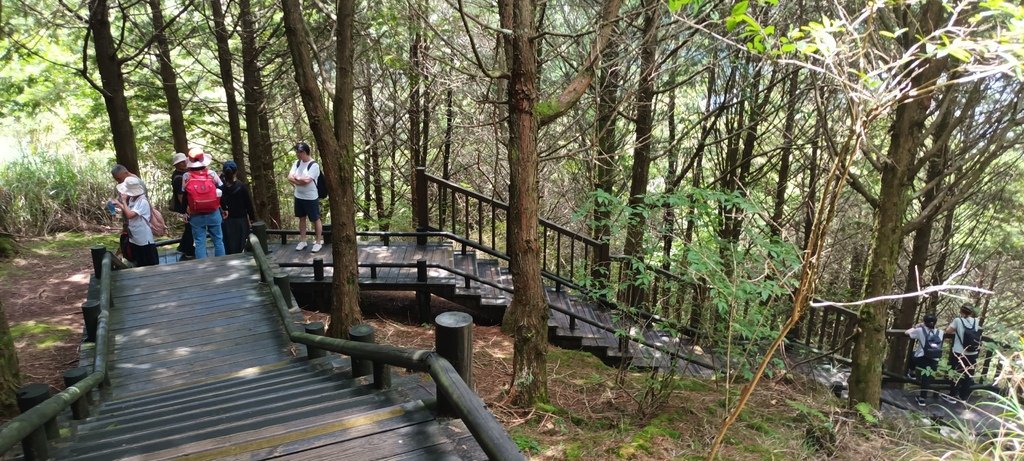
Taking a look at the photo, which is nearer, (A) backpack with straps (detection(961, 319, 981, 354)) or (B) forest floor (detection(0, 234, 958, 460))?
(B) forest floor (detection(0, 234, 958, 460))

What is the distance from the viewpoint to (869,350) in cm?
651

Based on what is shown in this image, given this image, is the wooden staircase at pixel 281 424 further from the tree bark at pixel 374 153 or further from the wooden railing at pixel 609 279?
the tree bark at pixel 374 153

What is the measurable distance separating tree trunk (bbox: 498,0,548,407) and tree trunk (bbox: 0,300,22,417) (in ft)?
14.4

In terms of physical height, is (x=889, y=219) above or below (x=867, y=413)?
above

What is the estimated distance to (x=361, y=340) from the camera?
4.05 meters

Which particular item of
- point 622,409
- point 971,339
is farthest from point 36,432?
point 971,339

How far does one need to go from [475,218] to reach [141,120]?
947 cm

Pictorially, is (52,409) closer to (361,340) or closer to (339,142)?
(361,340)

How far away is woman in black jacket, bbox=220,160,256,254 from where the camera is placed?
8.27 metres

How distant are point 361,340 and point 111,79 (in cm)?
724

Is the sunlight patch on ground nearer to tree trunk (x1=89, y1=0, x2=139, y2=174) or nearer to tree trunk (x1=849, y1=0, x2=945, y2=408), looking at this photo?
tree trunk (x1=89, y1=0, x2=139, y2=174)

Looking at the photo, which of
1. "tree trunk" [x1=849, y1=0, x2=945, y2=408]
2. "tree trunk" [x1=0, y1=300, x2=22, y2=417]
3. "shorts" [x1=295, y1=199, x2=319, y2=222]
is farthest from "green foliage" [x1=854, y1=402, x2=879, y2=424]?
"tree trunk" [x1=0, y1=300, x2=22, y2=417]

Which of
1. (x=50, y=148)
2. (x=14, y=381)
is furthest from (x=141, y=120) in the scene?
(x=14, y=381)

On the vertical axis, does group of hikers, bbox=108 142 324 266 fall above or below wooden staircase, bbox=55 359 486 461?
above
